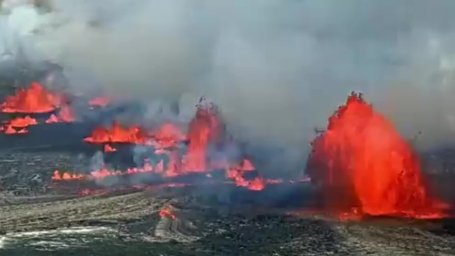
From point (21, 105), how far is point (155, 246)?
38328 mm

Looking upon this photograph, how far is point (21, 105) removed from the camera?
68688 millimetres

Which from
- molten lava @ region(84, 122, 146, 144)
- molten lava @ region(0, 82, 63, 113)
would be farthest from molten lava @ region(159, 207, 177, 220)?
molten lava @ region(0, 82, 63, 113)

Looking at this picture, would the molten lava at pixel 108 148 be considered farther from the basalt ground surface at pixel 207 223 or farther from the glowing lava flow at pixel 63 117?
the glowing lava flow at pixel 63 117

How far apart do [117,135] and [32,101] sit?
1398cm

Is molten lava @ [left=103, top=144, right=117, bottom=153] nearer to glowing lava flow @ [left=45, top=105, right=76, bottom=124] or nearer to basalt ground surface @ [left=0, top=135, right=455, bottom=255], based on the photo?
basalt ground surface @ [left=0, top=135, right=455, bottom=255]

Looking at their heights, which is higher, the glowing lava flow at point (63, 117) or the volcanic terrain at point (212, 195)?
the glowing lava flow at point (63, 117)

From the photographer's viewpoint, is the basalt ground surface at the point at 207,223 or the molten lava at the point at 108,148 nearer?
the basalt ground surface at the point at 207,223

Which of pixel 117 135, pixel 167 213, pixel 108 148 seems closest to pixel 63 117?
pixel 117 135

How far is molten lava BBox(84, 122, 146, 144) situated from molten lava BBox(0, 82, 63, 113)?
1027 cm

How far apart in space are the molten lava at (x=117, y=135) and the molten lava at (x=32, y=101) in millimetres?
10269

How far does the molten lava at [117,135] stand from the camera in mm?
57281

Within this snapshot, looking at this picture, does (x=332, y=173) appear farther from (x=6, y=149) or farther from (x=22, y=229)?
(x=6, y=149)

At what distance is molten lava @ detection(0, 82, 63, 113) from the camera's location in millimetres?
68000

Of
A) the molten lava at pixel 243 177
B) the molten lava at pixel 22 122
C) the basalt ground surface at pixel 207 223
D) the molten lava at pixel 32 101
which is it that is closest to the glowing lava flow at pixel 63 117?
the molten lava at pixel 22 122
